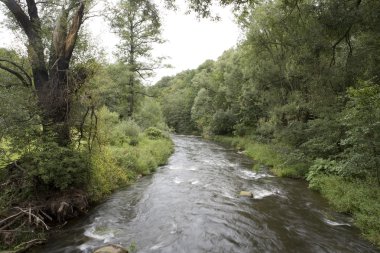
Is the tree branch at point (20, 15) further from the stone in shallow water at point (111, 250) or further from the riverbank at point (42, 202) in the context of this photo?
the stone in shallow water at point (111, 250)

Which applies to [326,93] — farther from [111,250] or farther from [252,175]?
[111,250]

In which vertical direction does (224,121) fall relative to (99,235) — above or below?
above

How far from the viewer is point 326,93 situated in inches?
593

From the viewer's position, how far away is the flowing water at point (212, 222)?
7.99 meters

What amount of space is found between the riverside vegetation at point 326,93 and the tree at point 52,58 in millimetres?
8545

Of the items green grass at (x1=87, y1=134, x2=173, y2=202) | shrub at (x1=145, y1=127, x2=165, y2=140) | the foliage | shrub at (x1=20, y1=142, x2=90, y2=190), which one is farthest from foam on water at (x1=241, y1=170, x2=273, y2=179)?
shrub at (x1=145, y1=127, x2=165, y2=140)

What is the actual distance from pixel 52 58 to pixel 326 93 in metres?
13.6

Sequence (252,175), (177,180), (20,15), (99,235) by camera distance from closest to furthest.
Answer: (99,235) → (20,15) → (177,180) → (252,175)

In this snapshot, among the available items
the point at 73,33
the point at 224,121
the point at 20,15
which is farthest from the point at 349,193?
the point at 224,121

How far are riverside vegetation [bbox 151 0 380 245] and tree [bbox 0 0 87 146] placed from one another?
28.0ft

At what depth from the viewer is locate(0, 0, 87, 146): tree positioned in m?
10.3

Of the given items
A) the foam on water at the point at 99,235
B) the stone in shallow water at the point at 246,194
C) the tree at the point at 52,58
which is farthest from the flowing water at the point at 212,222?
the tree at the point at 52,58

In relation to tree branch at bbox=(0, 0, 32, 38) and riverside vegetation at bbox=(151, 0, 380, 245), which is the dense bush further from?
tree branch at bbox=(0, 0, 32, 38)

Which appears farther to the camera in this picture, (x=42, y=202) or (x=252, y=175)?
(x=252, y=175)
